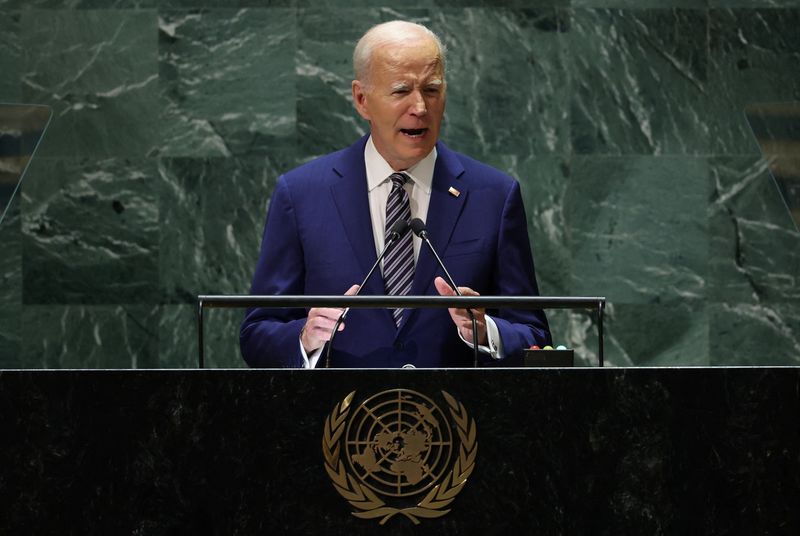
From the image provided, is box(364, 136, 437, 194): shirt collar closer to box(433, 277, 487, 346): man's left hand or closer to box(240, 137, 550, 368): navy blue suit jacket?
box(240, 137, 550, 368): navy blue suit jacket

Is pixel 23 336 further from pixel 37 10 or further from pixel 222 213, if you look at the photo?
pixel 37 10

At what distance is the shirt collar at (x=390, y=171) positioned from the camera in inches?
148

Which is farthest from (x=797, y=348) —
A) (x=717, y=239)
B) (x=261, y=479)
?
(x=261, y=479)

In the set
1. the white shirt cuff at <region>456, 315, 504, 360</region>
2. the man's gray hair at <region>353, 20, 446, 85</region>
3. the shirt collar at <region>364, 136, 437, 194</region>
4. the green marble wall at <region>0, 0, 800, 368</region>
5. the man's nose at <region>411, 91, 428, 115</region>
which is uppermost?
the man's gray hair at <region>353, 20, 446, 85</region>

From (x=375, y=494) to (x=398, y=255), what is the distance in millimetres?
1186

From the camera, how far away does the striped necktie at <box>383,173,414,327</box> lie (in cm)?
356

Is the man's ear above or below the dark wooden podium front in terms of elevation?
above

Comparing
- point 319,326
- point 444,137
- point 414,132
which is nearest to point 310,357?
point 319,326

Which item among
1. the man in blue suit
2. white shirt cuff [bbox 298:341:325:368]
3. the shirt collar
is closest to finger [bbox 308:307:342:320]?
white shirt cuff [bbox 298:341:325:368]

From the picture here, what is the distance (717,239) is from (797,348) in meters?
0.60

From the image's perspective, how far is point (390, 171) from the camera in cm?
376

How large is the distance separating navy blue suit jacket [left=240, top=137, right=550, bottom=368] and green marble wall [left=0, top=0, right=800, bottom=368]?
6.52 feet

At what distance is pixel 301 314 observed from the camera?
12.2 ft

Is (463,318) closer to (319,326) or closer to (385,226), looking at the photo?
(319,326)
